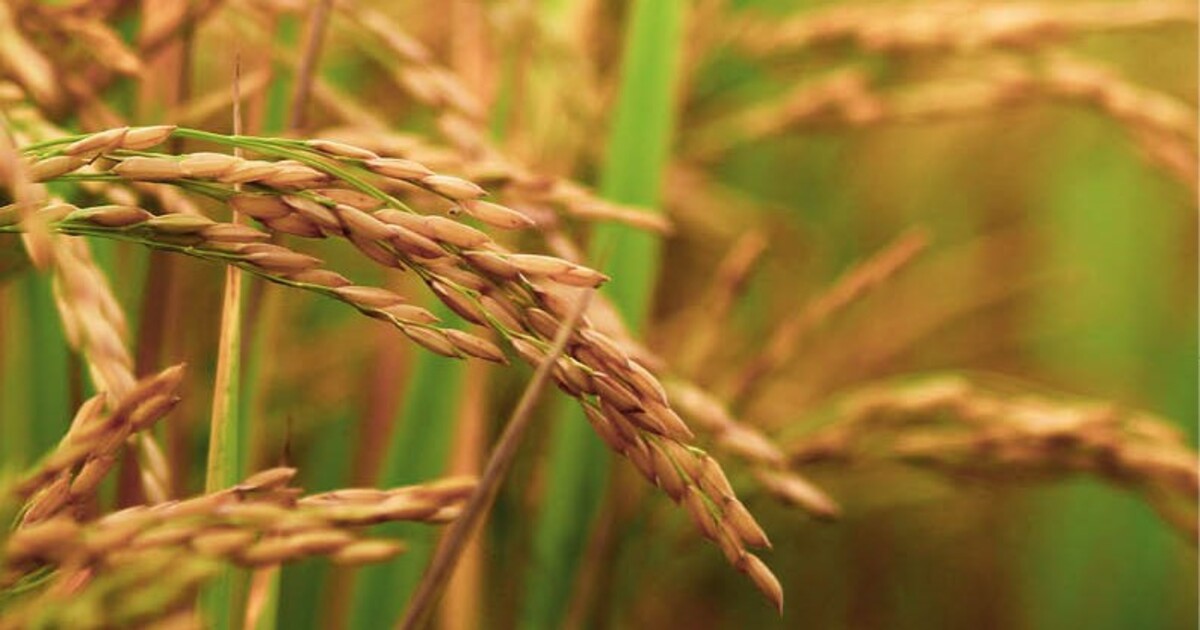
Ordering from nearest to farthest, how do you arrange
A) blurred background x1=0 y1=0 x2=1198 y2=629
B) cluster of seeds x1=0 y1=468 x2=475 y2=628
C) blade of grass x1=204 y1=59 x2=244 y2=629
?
cluster of seeds x1=0 y1=468 x2=475 y2=628, blade of grass x1=204 y1=59 x2=244 y2=629, blurred background x1=0 y1=0 x2=1198 y2=629

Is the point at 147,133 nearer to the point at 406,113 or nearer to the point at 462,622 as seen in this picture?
the point at 462,622

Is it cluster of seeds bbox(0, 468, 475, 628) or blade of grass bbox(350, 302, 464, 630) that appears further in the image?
blade of grass bbox(350, 302, 464, 630)

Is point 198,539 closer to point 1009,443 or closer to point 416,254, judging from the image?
point 416,254

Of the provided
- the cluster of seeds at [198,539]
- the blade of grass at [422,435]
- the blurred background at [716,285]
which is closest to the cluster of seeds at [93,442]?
the cluster of seeds at [198,539]

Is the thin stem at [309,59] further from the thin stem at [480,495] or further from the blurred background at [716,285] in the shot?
the thin stem at [480,495]

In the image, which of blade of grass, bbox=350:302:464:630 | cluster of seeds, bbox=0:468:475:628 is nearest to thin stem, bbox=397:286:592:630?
cluster of seeds, bbox=0:468:475:628

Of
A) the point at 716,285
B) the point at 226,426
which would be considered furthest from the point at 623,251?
the point at 226,426

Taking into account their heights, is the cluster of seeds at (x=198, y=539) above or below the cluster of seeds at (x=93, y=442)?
below

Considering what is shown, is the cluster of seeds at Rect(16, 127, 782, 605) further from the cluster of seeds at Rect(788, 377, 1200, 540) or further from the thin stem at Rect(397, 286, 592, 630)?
the cluster of seeds at Rect(788, 377, 1200, 540)
